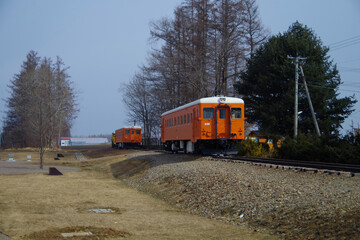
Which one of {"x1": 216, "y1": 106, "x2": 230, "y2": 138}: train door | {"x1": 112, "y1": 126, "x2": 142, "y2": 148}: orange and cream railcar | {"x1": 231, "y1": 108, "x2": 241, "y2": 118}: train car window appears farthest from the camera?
{"x1": 112, "y1": 126, "x2": 142, "y2": 148}: orange and cream railcar

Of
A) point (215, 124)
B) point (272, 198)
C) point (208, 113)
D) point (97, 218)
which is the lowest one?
point (97, 218)

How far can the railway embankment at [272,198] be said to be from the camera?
753cm

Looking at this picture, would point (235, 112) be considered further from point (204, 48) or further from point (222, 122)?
point (204, 48)

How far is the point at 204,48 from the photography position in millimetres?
37906

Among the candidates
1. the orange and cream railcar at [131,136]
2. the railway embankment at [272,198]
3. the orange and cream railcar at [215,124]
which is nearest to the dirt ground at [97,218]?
the railway embankment at [272,198]

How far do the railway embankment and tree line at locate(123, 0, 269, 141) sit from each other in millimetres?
21190

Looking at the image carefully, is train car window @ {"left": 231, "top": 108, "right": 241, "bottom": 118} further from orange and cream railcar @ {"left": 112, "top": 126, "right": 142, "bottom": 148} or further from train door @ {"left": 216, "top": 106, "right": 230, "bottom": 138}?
orange and cream railcar @ {"left": 112, "top": 126, "right": 142, "bottom": 148}

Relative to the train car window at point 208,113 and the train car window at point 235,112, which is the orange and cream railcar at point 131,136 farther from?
the train car window at point 208,113

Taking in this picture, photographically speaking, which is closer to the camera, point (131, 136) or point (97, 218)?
point (97, 218)

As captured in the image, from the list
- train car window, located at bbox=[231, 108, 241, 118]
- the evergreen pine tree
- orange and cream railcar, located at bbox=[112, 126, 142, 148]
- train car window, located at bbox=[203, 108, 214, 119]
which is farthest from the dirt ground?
orange and cream railcar, located at bbox=[112, 126, 142, 148]

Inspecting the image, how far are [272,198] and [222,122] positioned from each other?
11845mm

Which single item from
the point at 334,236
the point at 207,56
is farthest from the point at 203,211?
the point at 207,56

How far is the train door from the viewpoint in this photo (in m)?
21.5

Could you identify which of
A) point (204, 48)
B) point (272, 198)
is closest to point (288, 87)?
point (204, 48)
